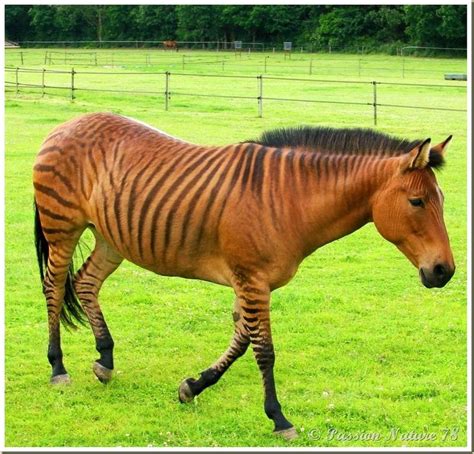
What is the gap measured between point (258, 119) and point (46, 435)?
19234 millimetres

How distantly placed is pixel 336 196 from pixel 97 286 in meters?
2.25

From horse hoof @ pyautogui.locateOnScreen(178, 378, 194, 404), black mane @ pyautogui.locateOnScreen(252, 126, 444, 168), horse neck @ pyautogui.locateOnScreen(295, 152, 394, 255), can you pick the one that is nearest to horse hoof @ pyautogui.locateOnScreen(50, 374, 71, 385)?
horse hoof @ pyautogui.locateOnScreen(178, 378, 194, 404)

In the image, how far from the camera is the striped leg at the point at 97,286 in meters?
6.28

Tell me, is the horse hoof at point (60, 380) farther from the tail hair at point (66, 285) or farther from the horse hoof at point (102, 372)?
the tail hair at point (66, 285)

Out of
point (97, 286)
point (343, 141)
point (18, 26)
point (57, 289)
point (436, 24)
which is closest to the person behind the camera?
point (343, 141)

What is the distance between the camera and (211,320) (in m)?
7.65

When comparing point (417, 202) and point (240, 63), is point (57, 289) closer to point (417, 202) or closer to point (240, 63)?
point (417, 202)

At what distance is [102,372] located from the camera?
20.1ft

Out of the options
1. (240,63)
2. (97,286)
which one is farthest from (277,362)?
(240,63)

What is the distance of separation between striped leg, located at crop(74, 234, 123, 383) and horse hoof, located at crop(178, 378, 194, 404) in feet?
2.39

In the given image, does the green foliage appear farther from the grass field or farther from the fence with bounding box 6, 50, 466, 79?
the grass field

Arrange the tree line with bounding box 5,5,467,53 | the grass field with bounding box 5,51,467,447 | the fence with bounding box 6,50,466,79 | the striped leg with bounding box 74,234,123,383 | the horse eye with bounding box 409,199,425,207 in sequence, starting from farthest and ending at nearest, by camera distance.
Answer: the tree line with bounding box 5,5,467,53 < the fence with bounding box 6,50,466,79 < the striped leg with bounding box 74,234,123,383 < the grass field with bounding box 5,51,467,447 < the horse eye with bounding box 409,199,425,207

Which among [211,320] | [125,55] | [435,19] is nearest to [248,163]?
[211,320]

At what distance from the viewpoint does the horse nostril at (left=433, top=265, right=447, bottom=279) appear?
16.2 feet
